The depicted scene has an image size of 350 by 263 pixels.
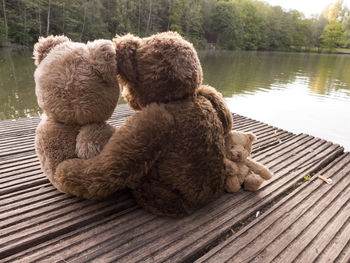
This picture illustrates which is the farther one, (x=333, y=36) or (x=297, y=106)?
(x=333, y=36)

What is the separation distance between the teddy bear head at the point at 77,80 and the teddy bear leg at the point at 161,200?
0.57 m

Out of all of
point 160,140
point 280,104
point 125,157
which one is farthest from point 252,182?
point 280,104

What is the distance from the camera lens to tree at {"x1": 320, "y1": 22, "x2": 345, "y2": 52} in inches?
1993

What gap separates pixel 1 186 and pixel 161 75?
151cm

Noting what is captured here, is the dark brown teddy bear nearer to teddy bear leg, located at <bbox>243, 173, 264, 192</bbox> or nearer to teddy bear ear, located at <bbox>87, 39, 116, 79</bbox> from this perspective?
teddy bear ear, located at <bbox>87, 39, 116, 79</bbox>

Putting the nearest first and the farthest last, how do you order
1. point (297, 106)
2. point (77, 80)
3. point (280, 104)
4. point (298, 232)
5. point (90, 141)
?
point (77, 80), point (90, 141), point (298, 232), point (297, 106), point (280, 104)

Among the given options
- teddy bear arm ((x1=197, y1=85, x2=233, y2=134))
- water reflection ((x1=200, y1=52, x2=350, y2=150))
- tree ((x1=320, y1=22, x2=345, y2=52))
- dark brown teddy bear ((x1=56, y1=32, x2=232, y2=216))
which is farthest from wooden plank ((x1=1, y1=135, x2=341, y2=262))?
tree ((x1=320, y1=22, x2=345, y2=52))

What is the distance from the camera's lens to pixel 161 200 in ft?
4.94

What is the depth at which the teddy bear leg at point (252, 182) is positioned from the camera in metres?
1.83

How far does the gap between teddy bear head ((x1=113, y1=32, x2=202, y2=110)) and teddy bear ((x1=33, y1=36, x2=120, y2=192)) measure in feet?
0.28

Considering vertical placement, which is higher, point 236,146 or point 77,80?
point 77,80

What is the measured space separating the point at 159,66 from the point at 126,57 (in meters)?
0.20

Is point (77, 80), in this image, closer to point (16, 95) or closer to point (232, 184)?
point (232, 184)

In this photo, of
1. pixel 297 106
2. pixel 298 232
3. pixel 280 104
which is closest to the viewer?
pixel 298 232
